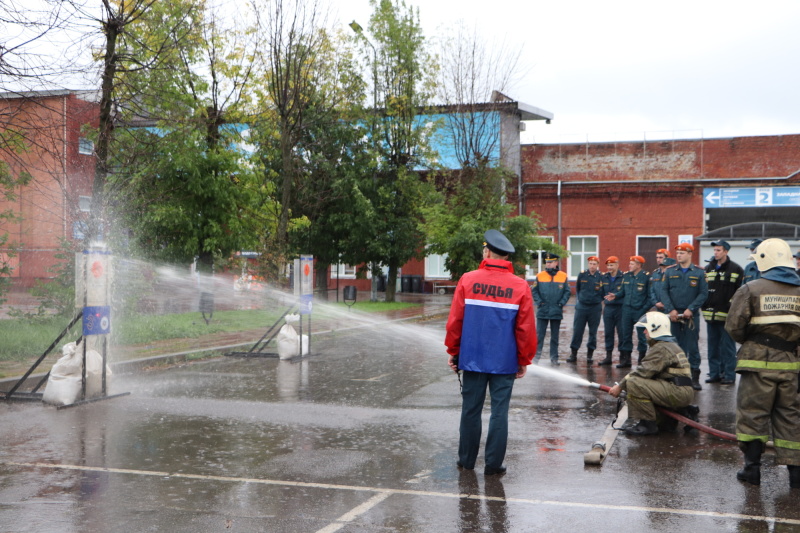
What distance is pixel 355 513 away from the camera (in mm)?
5254

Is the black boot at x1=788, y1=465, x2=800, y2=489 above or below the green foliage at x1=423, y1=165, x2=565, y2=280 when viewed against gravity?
below

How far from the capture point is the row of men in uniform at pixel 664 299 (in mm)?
11094

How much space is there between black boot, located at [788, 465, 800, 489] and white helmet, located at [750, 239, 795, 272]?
5.14ft

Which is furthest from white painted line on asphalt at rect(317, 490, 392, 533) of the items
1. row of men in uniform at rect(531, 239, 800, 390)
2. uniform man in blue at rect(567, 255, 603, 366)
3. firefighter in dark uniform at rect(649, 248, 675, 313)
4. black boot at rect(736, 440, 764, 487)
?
uniform man in blue at rect(567, 255, 603, 366)

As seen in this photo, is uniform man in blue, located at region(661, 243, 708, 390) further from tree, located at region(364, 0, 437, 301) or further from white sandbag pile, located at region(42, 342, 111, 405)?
tree, located at region(364, 0, 437, 301)

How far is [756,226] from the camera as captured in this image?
36188mm

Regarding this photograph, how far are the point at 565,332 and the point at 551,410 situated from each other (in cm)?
1083

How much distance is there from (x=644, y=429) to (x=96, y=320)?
21.7 ft

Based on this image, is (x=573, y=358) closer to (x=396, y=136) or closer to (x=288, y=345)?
(x=288, y=345)

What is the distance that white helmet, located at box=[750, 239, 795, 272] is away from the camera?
243 inches

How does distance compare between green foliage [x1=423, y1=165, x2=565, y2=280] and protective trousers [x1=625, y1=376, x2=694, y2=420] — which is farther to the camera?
green foliage [x1=423, y1=165, x2=565, y2=280]

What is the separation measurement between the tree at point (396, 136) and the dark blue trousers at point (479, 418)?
76.2ft

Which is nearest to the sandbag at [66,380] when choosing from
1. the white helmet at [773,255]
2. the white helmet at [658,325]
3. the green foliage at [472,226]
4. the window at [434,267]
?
the white helmet at [658,325]

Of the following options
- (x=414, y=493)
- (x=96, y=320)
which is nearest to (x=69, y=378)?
(x=96, y=320)
